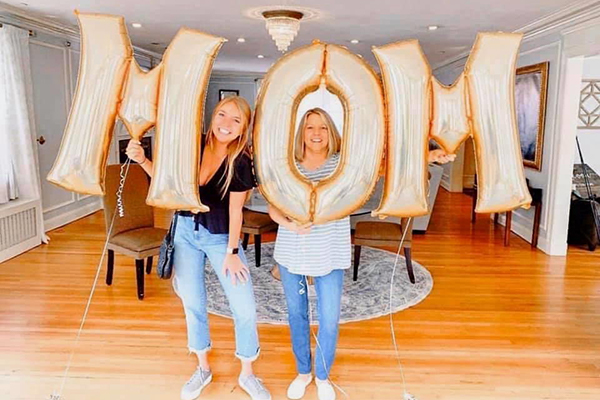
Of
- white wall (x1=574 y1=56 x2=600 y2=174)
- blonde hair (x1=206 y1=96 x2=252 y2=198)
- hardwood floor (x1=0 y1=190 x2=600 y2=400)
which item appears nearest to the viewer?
blonde hair (x1=206 y1=96 x2=252 y2=198)

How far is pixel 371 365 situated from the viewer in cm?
252

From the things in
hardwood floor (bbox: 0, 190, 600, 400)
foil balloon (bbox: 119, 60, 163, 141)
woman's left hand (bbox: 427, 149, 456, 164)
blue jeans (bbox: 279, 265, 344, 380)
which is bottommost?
hardwood floor (bbox: 0, 190, 600, 400)

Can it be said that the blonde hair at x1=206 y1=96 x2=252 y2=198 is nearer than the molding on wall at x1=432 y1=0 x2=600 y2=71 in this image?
Yes

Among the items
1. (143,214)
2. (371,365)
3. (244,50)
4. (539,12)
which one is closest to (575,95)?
(539,12)

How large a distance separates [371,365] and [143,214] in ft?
6.71

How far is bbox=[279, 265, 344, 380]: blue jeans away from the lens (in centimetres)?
199

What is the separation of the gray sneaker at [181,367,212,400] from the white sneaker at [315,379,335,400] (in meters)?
0.50

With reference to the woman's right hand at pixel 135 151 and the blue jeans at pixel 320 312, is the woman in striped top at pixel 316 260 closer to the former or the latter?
the blue jeans at pixel 320 312

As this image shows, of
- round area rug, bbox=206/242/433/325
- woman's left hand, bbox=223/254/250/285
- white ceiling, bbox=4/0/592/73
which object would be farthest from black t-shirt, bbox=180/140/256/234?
white ceiling, bbox=4/0/592/73

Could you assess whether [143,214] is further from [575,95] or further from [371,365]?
[575,95]

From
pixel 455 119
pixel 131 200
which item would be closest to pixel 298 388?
pixel 455 119

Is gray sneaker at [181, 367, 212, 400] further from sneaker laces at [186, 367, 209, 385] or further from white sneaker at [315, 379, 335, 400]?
white sneaker at [315, 379, 335, 400]

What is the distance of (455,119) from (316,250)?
2.63ft

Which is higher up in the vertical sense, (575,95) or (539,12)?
(539,12)
